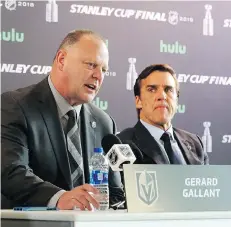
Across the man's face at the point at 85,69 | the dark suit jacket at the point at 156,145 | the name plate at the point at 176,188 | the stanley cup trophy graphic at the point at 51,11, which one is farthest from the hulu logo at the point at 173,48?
the name plate at the point at 176,188

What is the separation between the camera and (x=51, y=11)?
490 cm

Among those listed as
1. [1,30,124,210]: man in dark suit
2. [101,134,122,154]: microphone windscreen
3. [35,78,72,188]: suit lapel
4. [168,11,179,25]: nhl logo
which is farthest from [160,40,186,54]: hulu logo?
[101,134,122,154]: microphone windscreen

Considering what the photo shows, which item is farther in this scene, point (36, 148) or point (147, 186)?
point (36, 148)

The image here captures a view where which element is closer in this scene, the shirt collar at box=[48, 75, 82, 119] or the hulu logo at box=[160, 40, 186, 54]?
the shirt collar at box=[48, 75, 82, 119]

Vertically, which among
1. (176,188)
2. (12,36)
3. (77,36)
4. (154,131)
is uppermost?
(12,36)

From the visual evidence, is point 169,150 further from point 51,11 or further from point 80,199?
point 51,11

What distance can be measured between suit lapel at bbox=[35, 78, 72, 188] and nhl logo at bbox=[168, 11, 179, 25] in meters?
2.21

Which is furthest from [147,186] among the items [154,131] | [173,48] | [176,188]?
[173,48]

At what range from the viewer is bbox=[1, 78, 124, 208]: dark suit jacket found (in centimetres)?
302

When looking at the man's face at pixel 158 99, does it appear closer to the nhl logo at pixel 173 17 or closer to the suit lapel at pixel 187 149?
the suit lapel at pixel 187 149

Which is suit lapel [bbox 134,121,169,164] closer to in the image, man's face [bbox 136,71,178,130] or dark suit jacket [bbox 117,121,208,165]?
dark suit jacket [bbox 117,121,208,165]

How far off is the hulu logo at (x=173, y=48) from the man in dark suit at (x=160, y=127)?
49.8 inches

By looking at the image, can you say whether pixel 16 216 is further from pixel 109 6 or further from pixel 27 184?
pixel 109 6

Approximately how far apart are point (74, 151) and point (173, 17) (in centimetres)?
239
